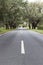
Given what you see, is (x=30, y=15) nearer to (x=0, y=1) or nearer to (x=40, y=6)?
(x=40, y=6)

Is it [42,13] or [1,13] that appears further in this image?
[42,13]

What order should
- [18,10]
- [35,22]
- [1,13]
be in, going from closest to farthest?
[1,13] → [18,10] → [35,22]

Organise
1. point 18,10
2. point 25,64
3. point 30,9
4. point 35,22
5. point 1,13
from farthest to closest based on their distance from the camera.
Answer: point 35,22 → point 30,9 → point 18,10 → point 1,13 → point 25,64

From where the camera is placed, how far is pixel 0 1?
30.8 m

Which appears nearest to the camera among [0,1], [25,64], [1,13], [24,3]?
[25,64]

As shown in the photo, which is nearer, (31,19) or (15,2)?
(15,2)

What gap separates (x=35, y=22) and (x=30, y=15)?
5.30 metres

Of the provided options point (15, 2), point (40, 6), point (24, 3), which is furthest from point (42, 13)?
point (15, 2)

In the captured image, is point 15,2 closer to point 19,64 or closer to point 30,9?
point 19,64

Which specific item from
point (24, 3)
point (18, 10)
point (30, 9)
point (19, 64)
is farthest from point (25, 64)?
point (30, 9)

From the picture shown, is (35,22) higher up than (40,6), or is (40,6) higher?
(40,6)

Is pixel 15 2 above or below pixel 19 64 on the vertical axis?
above

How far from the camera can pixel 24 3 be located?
150ft

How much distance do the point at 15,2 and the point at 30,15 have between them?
3895cm
